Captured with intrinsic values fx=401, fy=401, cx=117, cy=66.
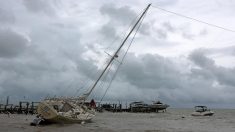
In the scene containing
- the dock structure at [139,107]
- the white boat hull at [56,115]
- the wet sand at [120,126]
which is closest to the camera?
the wet sand at [120,126]

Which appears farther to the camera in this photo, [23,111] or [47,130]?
[23,111]

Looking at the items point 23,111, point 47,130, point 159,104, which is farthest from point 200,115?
point 47,130

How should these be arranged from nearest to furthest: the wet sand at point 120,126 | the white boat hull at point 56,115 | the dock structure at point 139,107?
the wet sand at point 120,126
the white boat hull at point 56,115
the dock structure at point 139,107

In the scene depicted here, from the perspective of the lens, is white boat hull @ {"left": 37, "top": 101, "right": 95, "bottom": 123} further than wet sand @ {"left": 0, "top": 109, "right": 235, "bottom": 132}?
Yes

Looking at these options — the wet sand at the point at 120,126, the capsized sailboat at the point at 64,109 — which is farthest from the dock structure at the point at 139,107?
the capsized sailboat at the point at 64,109

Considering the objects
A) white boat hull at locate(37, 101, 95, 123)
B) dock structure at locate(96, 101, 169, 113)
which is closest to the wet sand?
white boat hull at locate(37, 101, 95, 123)

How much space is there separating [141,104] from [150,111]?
4404 millimetres

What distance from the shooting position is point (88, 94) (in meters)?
54.4

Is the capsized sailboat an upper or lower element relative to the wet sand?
upper

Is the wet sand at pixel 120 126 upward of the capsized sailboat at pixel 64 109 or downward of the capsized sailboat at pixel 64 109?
downward

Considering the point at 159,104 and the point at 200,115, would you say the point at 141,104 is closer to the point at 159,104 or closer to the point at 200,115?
the point at 159,104

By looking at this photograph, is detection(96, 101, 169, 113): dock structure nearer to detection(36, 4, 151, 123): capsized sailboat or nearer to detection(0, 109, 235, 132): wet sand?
detection(0, 109, 235, 132): wet sand

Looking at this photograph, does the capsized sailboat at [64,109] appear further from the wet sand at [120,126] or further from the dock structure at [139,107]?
the dock structure at [139,107]

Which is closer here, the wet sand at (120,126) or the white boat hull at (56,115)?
the wet sand at (120,126)
